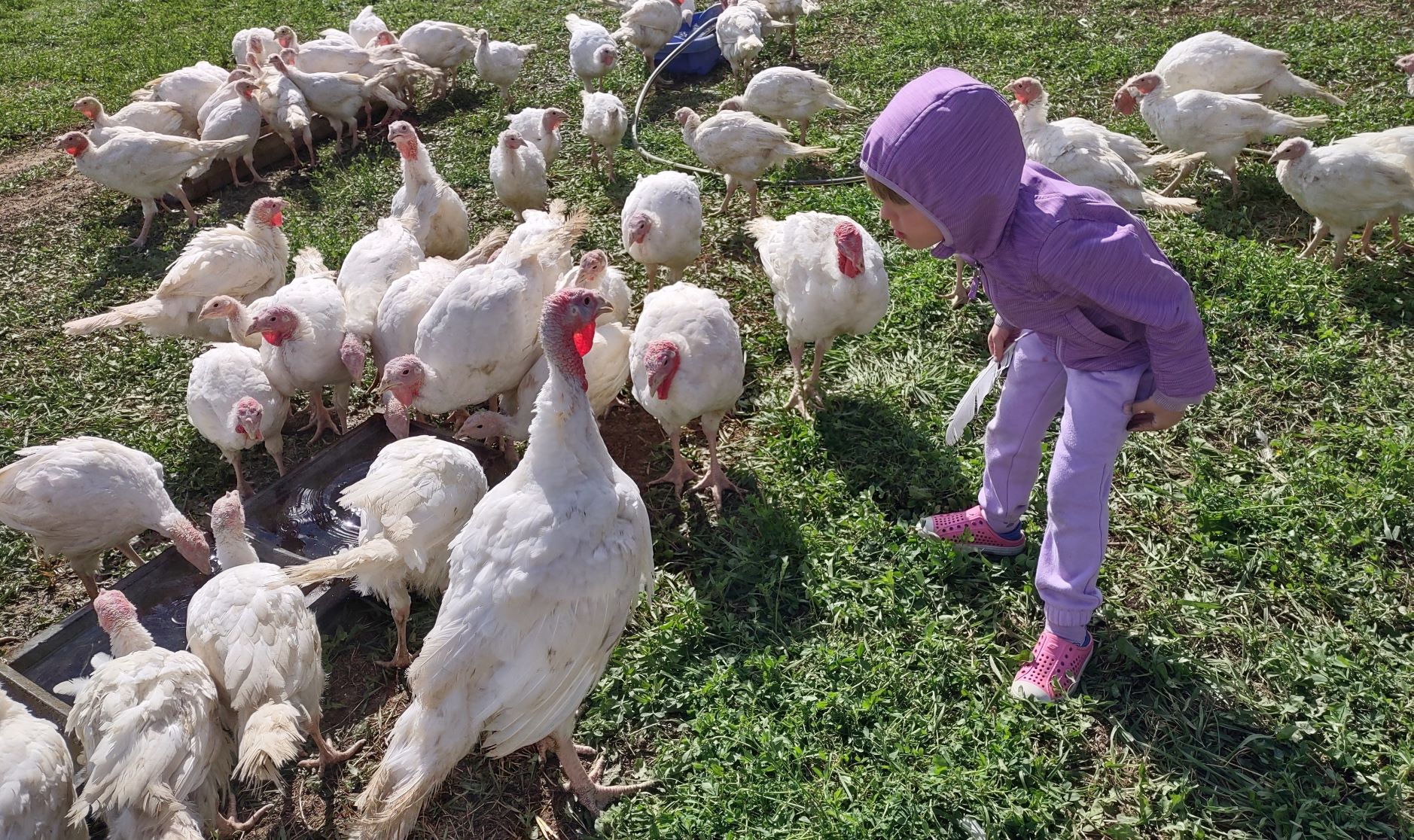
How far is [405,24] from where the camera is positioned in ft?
43.8

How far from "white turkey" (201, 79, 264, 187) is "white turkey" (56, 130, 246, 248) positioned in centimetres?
48

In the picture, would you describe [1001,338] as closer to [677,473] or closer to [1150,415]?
[1150,415]

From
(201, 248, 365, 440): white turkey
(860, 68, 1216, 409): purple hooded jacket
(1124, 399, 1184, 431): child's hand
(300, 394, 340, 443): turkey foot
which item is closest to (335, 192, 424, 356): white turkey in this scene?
(201, 248, 365, 440): white turkey

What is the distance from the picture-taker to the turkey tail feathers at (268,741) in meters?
3.38

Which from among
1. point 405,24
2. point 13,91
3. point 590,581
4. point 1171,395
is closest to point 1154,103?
point 1171,395

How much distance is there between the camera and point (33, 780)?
3.40 m

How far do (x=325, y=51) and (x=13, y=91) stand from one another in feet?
17.7

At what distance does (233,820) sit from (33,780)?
818 mm

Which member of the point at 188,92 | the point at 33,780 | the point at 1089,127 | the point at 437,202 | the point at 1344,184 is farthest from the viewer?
the point at 188,92

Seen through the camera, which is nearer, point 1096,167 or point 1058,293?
point 1058,293

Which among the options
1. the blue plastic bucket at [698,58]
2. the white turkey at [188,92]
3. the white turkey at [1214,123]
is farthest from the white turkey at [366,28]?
the white turkey at [1214,123]

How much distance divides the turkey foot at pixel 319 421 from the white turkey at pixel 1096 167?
544 centimetres

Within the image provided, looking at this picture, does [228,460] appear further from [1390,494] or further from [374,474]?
[1390,494]

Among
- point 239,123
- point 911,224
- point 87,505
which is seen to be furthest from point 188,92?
point 911,224
